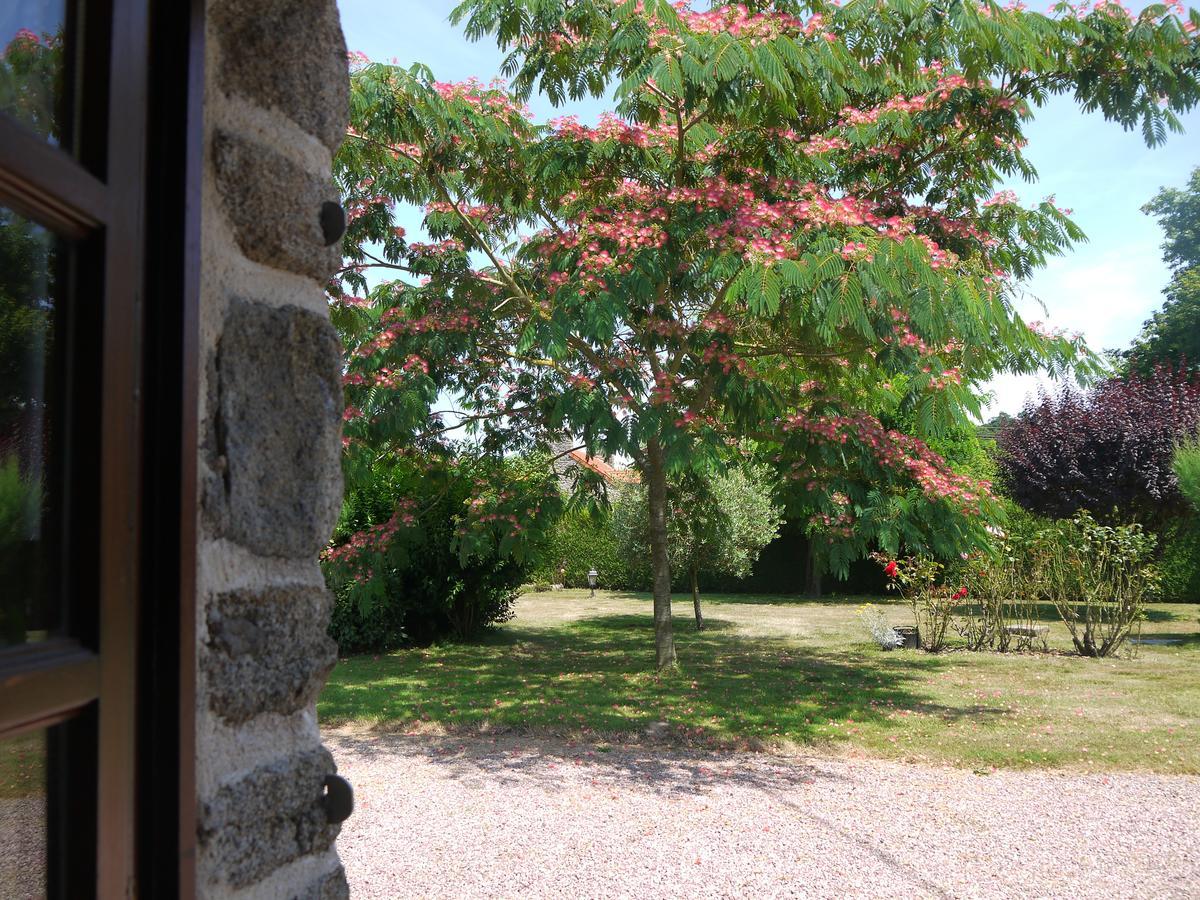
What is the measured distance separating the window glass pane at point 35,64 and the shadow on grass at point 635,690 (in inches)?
247

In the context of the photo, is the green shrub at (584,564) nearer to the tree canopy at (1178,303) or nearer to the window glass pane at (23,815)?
the tree canopy at (1178,303)

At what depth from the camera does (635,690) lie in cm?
831

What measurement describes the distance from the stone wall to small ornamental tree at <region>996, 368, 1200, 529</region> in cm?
1525

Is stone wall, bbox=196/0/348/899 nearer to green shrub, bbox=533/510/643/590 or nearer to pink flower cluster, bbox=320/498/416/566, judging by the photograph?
pink flower cluster, bbox=320/498/416/566

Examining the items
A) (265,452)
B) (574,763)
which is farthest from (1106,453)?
(265,452)

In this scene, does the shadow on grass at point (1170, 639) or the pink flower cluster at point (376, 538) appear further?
the shadow on grass at point (1170, 639)

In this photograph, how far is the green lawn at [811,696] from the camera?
6.48 meters

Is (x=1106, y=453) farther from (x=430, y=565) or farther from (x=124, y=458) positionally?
(x=124, y=458)

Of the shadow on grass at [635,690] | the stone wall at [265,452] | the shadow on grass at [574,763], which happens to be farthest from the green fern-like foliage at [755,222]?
the stone wall at [265,452]

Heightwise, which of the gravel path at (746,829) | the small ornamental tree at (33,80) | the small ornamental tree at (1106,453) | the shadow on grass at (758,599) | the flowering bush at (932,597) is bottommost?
the gravel path at (746,829)

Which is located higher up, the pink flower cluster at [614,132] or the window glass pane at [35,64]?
the pink flower cluster at [614,132]

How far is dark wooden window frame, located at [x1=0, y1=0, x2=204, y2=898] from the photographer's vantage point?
0.78 meters

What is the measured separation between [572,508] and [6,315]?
28.4ft

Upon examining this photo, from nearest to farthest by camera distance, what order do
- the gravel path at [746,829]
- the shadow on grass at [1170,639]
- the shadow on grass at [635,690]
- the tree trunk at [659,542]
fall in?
the gravel path at [746,829] → the shadow on grass at [635,690] → the tree trunk at [659,542] → the shadow on grass at [1170,639]
